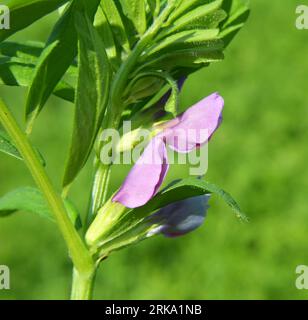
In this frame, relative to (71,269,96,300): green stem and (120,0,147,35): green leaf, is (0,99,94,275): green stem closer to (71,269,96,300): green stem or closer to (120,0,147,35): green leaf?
(71,269,96,300): green stem

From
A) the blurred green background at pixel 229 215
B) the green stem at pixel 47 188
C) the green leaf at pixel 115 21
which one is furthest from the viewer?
the blurred green background at pixel 229 215

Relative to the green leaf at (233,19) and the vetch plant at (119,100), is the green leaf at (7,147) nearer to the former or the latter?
the vetch plant at (119,100)

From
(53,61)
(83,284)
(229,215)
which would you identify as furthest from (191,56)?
(229,215)

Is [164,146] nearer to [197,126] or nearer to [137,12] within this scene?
[197,126]

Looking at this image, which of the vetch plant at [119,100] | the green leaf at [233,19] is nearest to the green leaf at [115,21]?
the vetch plant at [119,100]

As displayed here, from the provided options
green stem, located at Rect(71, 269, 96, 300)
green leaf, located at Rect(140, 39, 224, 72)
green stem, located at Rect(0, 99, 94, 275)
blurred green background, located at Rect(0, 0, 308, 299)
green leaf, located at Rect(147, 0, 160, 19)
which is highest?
blurred green background, located at Rect(0, 0, 308, 299)

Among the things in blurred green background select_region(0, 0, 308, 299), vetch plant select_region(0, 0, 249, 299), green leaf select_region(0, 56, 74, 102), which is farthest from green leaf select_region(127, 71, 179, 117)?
blurred green background select_region(0, 0, 308, 299)

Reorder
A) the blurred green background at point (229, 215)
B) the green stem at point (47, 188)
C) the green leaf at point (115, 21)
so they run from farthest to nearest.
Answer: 1. the blurred green background at point (229, 215)
2. the green leaf at point (115, 21)
3. the green stem at point (47, 188)
